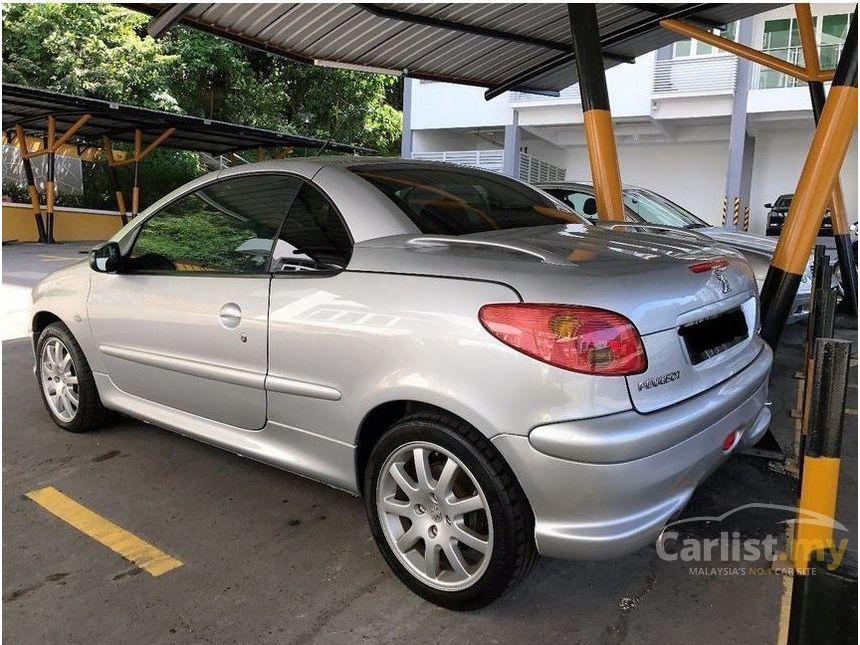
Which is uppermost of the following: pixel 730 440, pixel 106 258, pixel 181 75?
pixel 181 75

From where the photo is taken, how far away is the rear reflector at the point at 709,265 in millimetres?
2561

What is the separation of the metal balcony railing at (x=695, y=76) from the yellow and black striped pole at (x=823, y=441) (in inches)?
684

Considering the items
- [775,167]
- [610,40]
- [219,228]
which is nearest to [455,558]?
[219,228]

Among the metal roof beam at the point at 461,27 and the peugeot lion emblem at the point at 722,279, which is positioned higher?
the metal roof beam at the point at 461,27

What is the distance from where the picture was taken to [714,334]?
258 cm

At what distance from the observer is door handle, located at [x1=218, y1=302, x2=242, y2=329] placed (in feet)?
9.86

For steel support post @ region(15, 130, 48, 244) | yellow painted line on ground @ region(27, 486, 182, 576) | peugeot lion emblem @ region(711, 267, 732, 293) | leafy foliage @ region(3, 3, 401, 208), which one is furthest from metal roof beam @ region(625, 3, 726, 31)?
steel support post @ region(15, 130, 48, 244)

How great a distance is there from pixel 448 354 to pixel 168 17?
4.10 m

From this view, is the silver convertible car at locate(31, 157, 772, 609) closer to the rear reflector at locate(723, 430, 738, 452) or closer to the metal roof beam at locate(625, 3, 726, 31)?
→ the rear reflector at locate(723, 430, 738, 452)

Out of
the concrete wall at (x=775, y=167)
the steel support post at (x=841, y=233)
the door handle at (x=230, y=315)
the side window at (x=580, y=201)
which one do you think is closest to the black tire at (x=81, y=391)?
the door handle at (x=230, y=315)

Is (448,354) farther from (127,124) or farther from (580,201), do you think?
(127,124)

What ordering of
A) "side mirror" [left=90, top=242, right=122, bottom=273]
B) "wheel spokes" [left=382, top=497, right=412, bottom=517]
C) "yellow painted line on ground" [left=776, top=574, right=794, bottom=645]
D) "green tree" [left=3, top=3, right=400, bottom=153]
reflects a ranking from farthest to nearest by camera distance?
"green tree" [left=3, top=3, right=400, bottom=153], "side mirror" [left=90, top=242, right=122, bottom=273], "wheel spokes" [left=382, top=497, right=412, bottom=517], "yellow painted line on ground" [left=776, top=574, right=794, bottom=645]

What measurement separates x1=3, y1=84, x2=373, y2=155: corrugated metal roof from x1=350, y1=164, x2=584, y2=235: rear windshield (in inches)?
326

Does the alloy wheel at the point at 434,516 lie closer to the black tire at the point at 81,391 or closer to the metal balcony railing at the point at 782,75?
the black tire at the point at 81,391
